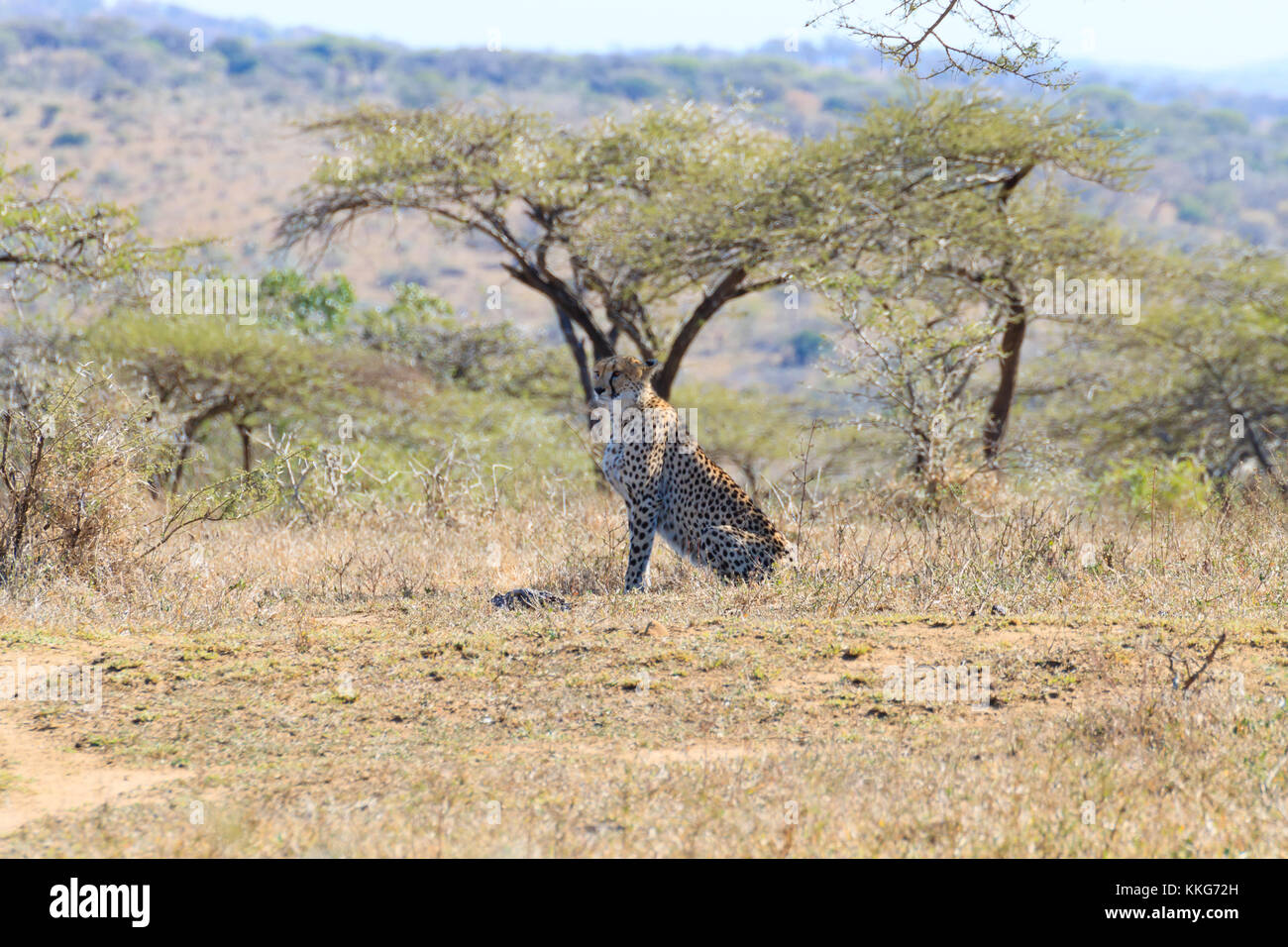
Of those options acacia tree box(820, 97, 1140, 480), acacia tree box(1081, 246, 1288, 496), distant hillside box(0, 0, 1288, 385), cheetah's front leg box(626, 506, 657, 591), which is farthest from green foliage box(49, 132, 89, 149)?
cheetah's front leg box(626, 506, 657, 591)

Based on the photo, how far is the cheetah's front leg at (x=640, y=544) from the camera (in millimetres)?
7621

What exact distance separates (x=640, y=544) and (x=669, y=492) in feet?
1.30

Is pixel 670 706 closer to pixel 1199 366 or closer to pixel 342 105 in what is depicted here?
pixel 1199 366

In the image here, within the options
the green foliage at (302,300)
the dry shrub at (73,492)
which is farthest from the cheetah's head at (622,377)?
the green foliage at (302,300)

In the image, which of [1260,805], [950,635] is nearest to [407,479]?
[950,635]

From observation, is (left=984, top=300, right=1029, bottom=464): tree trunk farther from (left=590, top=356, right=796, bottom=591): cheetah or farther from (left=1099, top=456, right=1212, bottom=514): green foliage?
(left=590, top=356, right=796, bottom=591): cheetah

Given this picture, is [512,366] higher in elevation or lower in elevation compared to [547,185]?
lower

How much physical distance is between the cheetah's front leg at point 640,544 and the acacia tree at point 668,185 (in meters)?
5.69

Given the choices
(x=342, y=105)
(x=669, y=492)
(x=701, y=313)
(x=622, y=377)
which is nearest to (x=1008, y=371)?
(x=701, y=313)

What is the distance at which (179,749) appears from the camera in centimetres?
499

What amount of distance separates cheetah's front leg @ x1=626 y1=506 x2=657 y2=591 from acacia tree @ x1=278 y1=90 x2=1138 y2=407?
18.7 feet

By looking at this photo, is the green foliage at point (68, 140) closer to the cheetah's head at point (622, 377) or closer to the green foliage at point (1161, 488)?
the green foliage at point (1161, 488)
